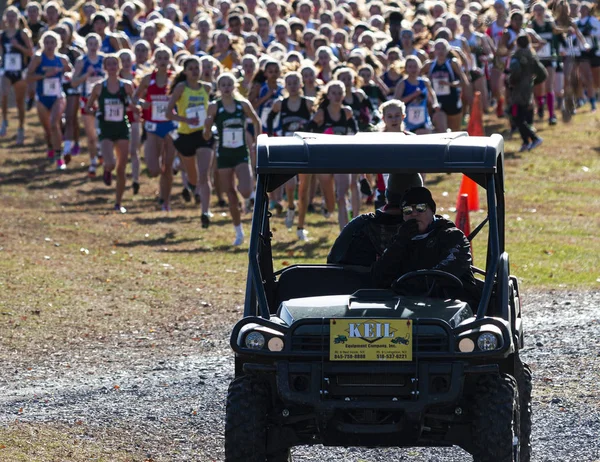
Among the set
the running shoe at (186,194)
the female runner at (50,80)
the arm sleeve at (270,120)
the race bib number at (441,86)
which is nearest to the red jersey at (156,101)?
the arm sleeve at (270,120)

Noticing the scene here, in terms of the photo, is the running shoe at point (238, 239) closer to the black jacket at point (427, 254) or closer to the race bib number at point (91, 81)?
the race bib number at point (91, 81)

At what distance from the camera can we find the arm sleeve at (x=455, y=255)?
755 centimetres

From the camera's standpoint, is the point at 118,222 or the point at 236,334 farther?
the point at 118,222

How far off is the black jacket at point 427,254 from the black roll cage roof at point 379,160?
0.18 m

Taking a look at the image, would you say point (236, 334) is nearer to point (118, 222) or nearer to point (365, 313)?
point (365, 313)

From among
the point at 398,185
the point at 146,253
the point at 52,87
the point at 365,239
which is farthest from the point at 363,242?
the point at 52,87

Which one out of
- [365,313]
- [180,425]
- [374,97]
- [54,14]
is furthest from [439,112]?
[365,313]

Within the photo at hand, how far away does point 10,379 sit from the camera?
33.8ft

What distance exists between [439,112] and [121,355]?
10.3m

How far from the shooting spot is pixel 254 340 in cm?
698

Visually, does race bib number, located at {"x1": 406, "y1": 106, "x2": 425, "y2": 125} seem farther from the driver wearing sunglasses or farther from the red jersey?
the driver wearing sunglasses

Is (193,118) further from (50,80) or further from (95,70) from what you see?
(50,80)

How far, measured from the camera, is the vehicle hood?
7.02 m

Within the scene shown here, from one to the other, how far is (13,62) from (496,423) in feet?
57.6
